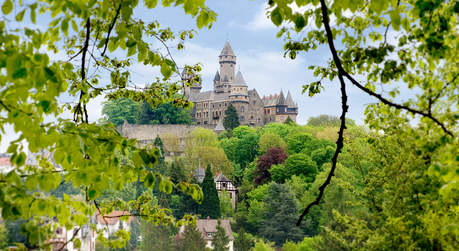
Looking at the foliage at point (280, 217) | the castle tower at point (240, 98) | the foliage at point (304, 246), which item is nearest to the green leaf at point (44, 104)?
the foliage at point (304, 246)

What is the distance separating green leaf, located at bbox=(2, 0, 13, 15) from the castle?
90.3 m

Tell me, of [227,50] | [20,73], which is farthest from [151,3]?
[227,50]

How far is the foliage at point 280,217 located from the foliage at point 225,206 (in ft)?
20.3

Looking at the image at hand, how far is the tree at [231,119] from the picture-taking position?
9031 centimetres

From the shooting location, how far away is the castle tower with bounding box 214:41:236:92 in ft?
342

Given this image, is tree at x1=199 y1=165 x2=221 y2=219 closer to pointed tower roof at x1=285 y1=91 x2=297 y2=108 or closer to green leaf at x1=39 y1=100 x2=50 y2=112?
green leaf at x1=39 y1=100 x2=50 y2=112

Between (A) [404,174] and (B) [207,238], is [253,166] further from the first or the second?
(A) [404,174]

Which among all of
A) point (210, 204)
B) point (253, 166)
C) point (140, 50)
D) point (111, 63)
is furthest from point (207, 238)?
point (140, 50)

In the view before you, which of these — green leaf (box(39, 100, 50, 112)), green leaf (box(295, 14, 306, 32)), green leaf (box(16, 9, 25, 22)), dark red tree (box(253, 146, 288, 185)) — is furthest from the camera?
dark red tree (box(253, 146, 288, 185))

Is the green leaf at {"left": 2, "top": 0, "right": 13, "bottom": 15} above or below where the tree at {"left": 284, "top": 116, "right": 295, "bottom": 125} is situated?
below

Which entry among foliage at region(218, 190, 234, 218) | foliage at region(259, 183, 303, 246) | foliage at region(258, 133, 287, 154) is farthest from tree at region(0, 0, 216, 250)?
foliage at region(258, 133, 287, 154)

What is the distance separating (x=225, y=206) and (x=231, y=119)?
3524cm

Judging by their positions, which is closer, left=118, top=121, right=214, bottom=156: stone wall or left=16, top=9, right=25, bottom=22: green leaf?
left=16, top=9, right=25, bottom=22: green leaf

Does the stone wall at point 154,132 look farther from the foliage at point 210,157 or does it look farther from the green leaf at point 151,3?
the green leaf at point 151,3
